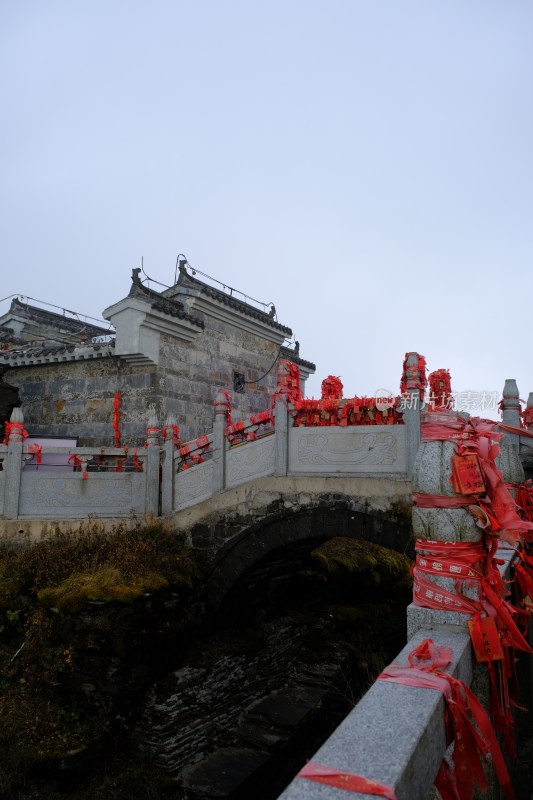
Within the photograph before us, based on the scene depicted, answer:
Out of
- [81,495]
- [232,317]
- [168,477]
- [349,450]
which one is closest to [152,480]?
[168,477]

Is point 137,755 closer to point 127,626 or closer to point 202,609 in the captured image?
point 127,626

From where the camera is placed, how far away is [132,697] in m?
7.96

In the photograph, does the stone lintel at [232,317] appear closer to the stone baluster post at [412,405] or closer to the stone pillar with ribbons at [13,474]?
the stone pillar with ribbons at [13,474]

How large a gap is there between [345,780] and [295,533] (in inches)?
266

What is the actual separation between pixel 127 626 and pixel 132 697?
1.04 metres

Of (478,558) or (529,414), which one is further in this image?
(529,414)

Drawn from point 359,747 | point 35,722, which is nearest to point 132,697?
point 35,722

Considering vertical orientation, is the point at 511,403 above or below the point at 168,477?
above

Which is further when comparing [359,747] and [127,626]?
[127,626]

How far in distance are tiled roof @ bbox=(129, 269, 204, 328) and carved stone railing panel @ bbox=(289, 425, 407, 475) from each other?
209 inches

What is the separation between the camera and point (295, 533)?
329 inches

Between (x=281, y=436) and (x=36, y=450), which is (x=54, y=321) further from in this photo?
(x=281, y=436)

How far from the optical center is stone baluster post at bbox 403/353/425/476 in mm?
7277

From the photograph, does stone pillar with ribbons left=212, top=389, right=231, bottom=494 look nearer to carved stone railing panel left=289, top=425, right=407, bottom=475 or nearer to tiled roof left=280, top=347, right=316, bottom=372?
carved stone railing panel left=289, top=425, right=407, bottom=475
